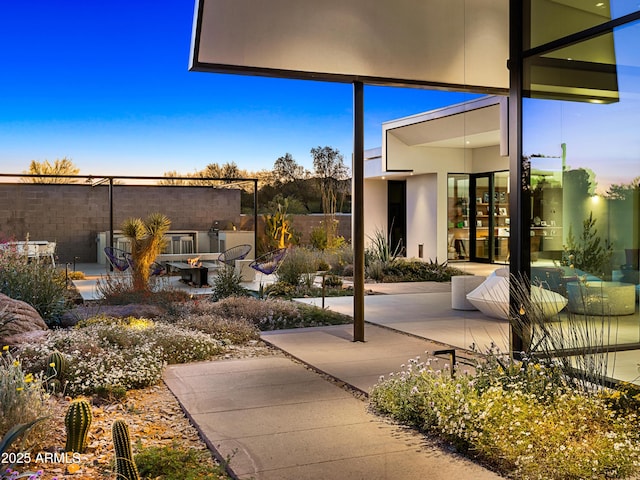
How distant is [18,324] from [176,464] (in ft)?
11.7

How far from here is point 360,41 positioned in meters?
7.38

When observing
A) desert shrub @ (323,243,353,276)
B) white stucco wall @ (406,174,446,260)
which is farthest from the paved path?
white stucco wall @ (406,174,446,260)

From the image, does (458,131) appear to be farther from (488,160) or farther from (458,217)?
(458,217)

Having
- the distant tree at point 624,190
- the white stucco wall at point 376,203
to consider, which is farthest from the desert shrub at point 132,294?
the white stucco wall at point 376,203

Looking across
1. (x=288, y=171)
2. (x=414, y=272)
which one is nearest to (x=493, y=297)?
(x=414, y=272)

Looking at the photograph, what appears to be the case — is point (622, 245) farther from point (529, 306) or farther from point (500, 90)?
point (500, 90)

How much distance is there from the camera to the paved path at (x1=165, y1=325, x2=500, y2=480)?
374cm

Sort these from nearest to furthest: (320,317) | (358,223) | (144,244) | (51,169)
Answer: (358,223), (320,317), (144,244), (51,169)


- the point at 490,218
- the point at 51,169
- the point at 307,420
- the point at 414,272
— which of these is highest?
the point at 51,169

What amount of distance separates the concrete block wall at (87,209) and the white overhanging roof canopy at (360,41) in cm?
1428

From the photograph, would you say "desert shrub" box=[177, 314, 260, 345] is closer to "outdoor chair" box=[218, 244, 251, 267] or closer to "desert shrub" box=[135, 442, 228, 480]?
"desert shrub" box=[135, 442, 228, 480]

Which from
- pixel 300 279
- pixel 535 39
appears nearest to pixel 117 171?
→ pixel 300 279

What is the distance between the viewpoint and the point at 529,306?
15.8ft

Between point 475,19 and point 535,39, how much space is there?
2.62 metres
